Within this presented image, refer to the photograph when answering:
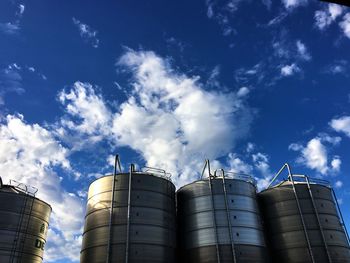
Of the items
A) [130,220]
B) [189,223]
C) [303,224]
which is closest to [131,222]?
[130,220]

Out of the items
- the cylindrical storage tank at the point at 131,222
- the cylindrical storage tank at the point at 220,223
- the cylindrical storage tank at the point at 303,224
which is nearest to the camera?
the cylindrical storage tank at the point at 131,222

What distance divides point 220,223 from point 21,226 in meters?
19.1

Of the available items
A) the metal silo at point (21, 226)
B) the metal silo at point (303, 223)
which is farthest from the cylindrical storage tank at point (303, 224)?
the metal silo at point (21, 226)

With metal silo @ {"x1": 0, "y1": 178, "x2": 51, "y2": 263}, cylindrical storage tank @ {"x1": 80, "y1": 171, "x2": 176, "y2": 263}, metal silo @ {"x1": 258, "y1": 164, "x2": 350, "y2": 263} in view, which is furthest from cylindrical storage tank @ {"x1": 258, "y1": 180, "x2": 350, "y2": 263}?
metal silo @ {"x1": 0, "y1": 178, "x2": 51, "y2": 263}

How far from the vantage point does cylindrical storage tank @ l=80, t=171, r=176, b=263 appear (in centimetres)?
2842

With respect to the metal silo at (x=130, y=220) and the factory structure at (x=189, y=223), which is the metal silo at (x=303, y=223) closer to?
the factory structure at (x=189, y=223)

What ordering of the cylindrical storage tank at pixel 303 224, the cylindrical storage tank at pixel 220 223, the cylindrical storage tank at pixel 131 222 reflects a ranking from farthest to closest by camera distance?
1. the cylindrical storage tank at pixel 303 224
2. the cylindrical storage tank at pixel 220 223
3. the cylindrical storage tank at pixel 131 222

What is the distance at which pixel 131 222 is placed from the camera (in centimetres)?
2952

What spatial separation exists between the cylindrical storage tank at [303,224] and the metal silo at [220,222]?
2.39 metres

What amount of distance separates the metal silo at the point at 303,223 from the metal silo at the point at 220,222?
2.39 metres

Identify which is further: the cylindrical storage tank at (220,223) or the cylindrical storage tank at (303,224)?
the cylindrical storage tank at (303,224)

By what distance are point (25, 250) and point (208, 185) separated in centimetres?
1893

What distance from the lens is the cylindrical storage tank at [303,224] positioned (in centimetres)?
3200

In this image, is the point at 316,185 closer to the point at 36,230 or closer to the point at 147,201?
the point at 147,201
